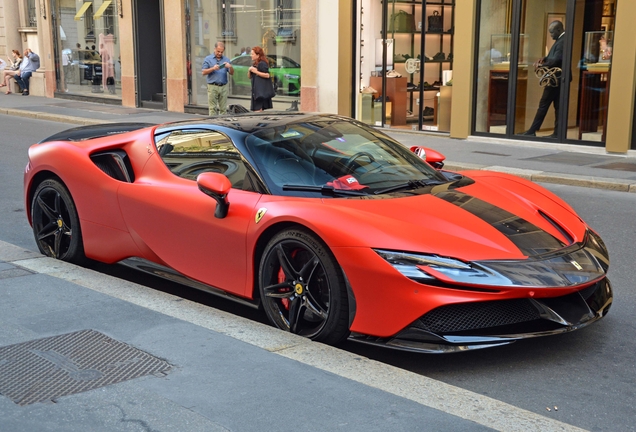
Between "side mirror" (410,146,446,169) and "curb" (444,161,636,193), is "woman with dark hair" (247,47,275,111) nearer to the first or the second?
"curb" (444,161,636,193)

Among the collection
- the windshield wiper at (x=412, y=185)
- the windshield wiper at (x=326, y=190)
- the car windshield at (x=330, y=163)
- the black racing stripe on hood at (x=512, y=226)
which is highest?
the car windshield at (x=330, y=163)

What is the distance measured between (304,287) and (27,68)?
89.8ft

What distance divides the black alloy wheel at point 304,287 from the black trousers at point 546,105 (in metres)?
11.2

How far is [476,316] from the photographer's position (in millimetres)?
4250

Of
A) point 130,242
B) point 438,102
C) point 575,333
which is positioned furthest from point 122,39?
point 575,333

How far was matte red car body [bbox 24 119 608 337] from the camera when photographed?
4.30 meters

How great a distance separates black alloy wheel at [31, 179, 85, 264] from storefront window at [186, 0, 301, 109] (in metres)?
13.5

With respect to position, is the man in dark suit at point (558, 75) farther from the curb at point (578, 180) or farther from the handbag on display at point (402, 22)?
the handbag on display at point (402, 22)

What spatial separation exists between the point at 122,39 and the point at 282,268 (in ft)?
71.3

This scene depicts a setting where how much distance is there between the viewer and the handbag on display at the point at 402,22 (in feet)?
57.8

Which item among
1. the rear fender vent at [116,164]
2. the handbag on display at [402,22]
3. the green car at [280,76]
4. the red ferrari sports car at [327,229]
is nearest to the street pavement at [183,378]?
the red ferrari sports car at [327,229]

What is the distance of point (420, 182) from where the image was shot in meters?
5.36

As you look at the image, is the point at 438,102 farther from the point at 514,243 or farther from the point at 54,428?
the point at 54,428

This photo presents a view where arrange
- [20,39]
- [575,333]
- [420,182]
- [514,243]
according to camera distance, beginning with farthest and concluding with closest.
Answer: [20,39]
[420,182]
[575,333]
[514,243]
